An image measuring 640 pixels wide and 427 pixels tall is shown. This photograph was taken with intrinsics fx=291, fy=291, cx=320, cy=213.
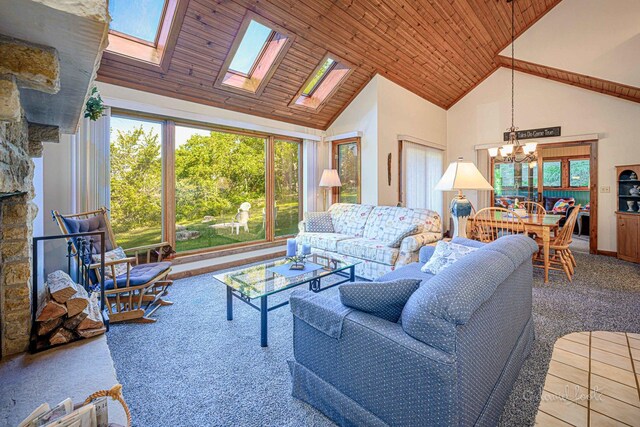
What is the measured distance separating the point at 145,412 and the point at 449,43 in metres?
5.97

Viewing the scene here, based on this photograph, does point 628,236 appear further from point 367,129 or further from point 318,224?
point 318,224

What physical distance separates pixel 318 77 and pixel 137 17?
265 centimetres

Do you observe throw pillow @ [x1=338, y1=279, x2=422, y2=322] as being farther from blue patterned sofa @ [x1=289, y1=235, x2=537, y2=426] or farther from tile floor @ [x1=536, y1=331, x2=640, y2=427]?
tile floor @ [x1=536, y1=331, x2=640, y2=427]

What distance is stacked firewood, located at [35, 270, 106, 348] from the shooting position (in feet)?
5.65

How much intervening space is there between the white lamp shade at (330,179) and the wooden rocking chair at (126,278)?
2.84 meters

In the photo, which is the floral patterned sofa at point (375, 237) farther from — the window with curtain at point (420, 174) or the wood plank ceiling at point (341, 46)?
the wood plank ceiling at point (341, 46)

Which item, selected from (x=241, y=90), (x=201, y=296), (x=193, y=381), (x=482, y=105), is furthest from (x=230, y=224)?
(x=482, y=105)

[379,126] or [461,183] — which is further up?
[379,126]

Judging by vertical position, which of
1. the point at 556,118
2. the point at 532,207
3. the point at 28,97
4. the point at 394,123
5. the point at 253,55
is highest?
the point at 253,55

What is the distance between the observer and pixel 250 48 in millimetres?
3920

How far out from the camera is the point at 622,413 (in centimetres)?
148

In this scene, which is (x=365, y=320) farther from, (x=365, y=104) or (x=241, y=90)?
Result: (x=365, y=104)

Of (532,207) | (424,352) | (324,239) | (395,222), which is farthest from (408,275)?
(532,207)

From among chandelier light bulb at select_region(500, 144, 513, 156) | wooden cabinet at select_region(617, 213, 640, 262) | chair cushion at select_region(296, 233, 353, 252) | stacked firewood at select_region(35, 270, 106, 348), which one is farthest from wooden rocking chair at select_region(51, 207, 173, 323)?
wooden cabinet at select_region(617, 213, 640, 262)
